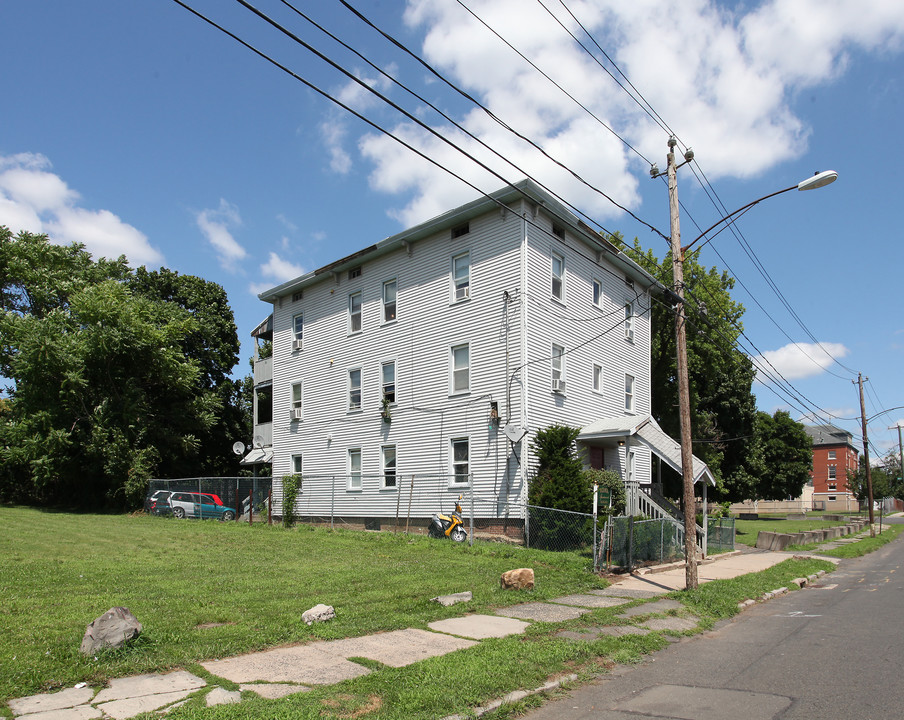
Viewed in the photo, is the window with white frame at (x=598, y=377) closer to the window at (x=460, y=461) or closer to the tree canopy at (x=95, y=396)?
the window at (x=460, y=461)

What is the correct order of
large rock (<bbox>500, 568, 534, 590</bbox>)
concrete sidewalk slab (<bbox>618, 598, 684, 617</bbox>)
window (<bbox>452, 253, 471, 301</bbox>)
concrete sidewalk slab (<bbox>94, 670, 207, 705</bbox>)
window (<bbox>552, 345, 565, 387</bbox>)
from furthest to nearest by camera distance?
1. window (<bbox>452, 253, 471, 301</bbox>)
2. window (<bbox>552, 345, 565, 387</bbox>)
3. large rock (<bbox>500, 568, 534, 590</bbox>)
4. concrete sidewalk slab (<bbox>618, 598, 684, 617</bbox>)
5. concrete sidewalk slab (<bbox>94, 670, 207, 705</bbox>)

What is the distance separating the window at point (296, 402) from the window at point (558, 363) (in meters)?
11.6

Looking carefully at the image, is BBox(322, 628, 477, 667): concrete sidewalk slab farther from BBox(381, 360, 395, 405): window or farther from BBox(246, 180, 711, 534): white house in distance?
BBox(381, 360, 395, 405): window

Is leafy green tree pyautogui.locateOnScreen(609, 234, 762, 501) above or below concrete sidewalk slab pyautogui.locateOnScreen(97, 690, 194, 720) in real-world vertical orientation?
above

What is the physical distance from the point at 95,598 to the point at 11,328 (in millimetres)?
29837

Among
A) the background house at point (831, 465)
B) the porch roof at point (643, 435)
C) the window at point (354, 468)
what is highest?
the porch roof at point (643, 435)

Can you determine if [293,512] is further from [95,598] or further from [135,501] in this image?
[95,598]

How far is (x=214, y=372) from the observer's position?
42594 mm

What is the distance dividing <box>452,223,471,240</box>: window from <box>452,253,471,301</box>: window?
72 cm

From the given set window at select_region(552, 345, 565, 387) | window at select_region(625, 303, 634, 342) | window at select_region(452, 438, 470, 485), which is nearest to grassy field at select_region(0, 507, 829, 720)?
window at select_region(452, 438, 470, 485)

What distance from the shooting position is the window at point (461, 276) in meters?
22.2

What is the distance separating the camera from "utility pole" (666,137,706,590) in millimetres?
12945

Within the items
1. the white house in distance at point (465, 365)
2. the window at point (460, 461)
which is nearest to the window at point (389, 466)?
the white house in distance at point (465, 365)

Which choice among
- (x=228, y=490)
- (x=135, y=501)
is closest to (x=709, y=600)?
(x=228, y=490)
